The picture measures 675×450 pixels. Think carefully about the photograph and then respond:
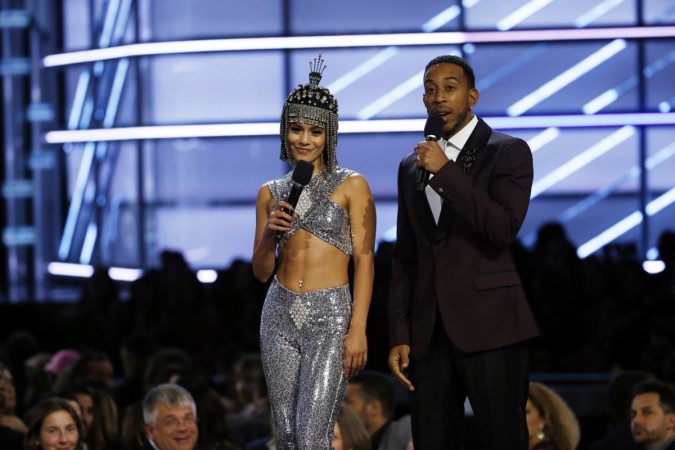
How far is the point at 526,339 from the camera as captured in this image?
3922 mm

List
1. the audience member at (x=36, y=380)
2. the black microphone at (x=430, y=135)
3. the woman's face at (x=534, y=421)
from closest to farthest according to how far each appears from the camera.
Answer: the black microphone at (x=430, y=135) → the woman's face at (x=534, y=421) → the audience member at (x=36, y=380)

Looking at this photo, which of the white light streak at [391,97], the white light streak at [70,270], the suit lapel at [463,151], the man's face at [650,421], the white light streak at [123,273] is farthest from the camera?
the white light streak at [70,270]

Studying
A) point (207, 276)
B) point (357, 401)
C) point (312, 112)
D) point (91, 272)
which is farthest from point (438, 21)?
point (312, 112)

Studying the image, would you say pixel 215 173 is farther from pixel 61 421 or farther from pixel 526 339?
pixel 526 339

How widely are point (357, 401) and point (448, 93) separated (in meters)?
2.80

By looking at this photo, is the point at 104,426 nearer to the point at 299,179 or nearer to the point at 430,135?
the point at 299,179

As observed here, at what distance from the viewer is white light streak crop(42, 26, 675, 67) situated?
1077 centimetres

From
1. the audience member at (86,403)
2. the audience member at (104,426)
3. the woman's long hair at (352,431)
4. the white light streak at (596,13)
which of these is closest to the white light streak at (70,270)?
the white light streak at (596,13)

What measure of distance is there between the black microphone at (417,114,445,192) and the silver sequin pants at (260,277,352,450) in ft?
1.76

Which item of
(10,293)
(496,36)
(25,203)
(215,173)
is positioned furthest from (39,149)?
(496,36)

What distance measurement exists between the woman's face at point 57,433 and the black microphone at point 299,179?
2.06 meters

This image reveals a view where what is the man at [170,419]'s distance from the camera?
5.76 metres

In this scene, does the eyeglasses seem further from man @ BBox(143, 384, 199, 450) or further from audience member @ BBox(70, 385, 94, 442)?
audience member @ BBox(70, 385, 94, 442)

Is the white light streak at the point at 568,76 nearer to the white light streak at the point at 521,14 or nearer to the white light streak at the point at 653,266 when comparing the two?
the white light streak at the point at 521,14
